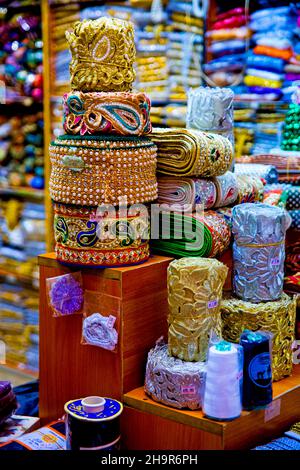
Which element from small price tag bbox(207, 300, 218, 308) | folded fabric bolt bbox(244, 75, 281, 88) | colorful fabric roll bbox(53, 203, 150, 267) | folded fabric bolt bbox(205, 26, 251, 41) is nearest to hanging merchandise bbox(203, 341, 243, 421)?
small price tag bbox(207, 300, 218, 308)

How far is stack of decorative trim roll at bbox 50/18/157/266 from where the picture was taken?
1.83 meters

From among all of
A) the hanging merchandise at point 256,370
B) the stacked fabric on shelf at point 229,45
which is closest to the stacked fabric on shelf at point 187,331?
the hanging merchandise at point 256,370

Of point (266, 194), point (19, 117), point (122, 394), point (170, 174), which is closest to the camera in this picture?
point (122, 394)

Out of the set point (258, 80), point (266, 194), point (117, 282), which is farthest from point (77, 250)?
point (258, 80)

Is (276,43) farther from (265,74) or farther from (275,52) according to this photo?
(265,74)

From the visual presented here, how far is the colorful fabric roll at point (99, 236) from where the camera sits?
6.08 feet

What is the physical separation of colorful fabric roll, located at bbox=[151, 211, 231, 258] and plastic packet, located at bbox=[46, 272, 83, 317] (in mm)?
282

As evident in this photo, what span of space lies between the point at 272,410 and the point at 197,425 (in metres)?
0.25

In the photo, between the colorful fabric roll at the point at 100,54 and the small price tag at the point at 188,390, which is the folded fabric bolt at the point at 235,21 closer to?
the colorful fabric roll at the point at 100,54

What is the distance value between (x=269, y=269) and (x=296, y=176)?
700mm

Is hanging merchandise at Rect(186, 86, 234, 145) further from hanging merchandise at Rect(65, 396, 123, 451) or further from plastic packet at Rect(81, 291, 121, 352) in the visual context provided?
hanging merchandise at Rect(65, 396, 123, 451)

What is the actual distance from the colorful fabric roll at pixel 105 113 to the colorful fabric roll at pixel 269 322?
0.56 m

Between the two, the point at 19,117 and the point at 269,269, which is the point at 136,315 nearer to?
the point at 269,269

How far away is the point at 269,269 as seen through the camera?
1.95 metres
